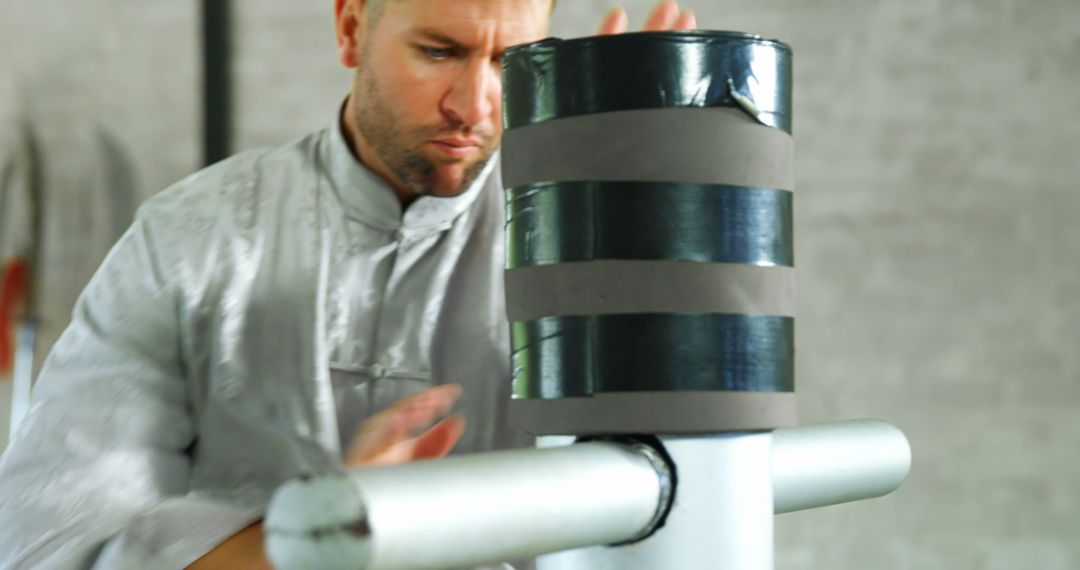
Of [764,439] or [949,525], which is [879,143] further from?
[764,439]

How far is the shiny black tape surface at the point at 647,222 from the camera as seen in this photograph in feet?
1.13

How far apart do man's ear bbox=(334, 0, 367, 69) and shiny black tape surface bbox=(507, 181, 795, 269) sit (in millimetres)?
819

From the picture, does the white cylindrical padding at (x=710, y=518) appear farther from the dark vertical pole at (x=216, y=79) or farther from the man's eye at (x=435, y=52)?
the dark vertical pole at (x=216, y=79)

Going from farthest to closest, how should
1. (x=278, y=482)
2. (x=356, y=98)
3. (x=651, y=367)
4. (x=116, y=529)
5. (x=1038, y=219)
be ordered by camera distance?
(x=1038, y=219) < (x=356, y=98) < (x=278, y=482) < (x=116, y=529) < (x=651, y=367)

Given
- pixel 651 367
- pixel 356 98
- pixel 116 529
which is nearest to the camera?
pixel 651 367

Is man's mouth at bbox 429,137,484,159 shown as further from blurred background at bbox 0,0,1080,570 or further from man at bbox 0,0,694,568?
blurred background at bbox 0,0,1080,570

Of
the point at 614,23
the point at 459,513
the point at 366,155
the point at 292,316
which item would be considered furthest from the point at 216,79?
the point at 459,513

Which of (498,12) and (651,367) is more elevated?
(498,12)

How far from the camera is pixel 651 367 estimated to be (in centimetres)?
34

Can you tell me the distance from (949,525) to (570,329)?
5.94 feet

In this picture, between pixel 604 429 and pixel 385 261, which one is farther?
pixel 385 261

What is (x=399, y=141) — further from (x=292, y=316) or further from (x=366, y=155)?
(x=292, y=316)

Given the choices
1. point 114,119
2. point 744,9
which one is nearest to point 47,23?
point 114,119

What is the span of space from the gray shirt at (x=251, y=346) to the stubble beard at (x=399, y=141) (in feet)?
0.06
